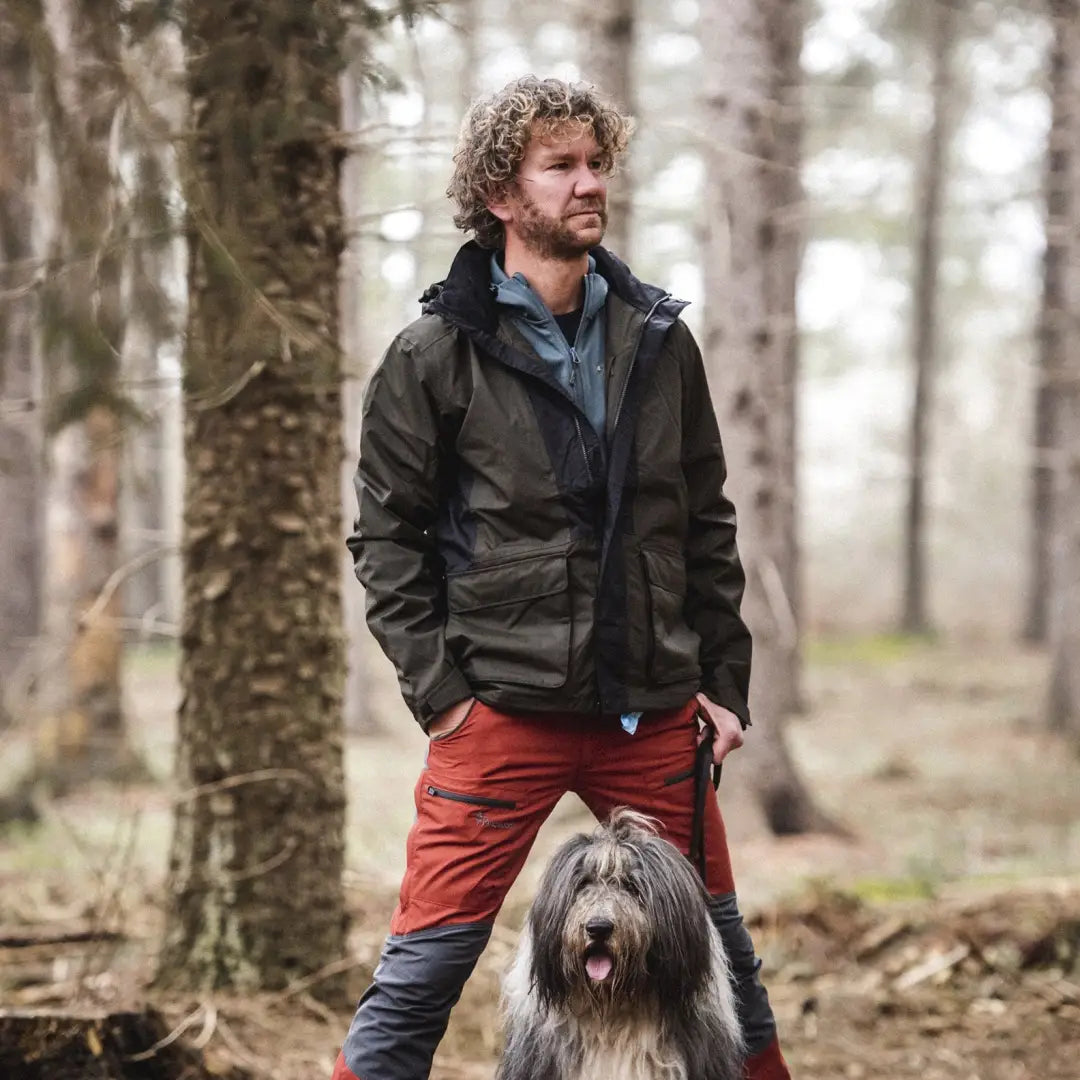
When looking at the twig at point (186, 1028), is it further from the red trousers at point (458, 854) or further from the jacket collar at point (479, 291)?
the jacket collar at point (479, 291)

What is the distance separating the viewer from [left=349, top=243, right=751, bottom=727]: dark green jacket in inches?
115

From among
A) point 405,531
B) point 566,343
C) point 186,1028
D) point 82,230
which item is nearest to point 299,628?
point 186,1028

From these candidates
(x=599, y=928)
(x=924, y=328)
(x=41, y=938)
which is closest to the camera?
(x=599, y=928)

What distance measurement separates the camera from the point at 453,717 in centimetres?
296

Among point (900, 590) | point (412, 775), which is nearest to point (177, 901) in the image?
point (412, 775)

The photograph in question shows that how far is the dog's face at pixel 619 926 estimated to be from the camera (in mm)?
2826

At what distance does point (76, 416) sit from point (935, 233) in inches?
751

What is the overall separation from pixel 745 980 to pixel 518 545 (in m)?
1.23

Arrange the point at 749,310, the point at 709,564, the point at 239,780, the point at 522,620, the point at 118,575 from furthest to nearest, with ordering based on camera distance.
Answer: the point at 749,310
the point at 118,575
the point at 239,780
the point at 709,564
the point at 522,620

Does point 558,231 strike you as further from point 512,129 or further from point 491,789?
point 491,789

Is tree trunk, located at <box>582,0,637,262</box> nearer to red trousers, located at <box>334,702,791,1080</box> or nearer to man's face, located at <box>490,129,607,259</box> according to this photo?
man's face, located at <box>490,129,607,259</box>

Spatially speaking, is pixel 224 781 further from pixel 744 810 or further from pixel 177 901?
pixel 744 810

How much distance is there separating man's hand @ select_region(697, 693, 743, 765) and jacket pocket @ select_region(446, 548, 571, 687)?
508mm

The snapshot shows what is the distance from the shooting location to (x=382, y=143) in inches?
175
